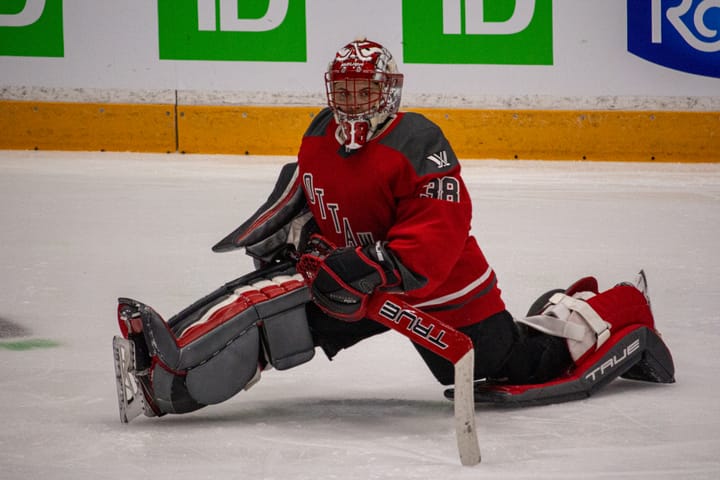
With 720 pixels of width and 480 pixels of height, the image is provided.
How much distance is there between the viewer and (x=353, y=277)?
7.23 feet

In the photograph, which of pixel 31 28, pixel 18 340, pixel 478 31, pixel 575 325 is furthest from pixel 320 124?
pixel 31 28

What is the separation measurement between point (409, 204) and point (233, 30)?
479 centimetres

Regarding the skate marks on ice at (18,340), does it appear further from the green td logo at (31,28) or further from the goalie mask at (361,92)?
the green td logo at (31,28)

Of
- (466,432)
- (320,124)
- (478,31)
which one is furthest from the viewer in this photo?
(478,31)

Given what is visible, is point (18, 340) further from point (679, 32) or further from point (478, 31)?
point (679, 32)

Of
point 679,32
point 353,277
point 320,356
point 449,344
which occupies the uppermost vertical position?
point 679,32

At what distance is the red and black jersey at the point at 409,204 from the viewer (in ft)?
7.35

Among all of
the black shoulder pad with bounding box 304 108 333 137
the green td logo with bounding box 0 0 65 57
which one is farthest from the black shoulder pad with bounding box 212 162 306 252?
the green td logo with bounding box 0 0 65 57

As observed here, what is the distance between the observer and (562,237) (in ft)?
14.8

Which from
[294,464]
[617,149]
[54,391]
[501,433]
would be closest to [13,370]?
[54,391]

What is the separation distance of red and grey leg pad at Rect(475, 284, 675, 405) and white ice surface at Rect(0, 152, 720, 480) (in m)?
0.04

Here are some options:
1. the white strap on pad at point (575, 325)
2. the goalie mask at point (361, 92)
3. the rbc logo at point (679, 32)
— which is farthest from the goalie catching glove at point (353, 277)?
the rbc logo at point (679, 32)

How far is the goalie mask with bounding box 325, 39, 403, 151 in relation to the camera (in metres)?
2.30

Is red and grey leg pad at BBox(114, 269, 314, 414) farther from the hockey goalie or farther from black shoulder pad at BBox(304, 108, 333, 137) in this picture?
black shoulder pad at BBox(304, 108, 333, 137)
